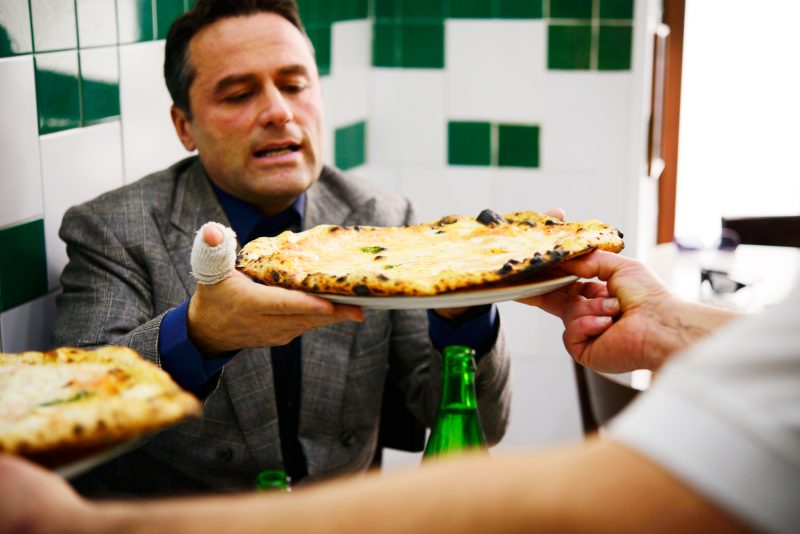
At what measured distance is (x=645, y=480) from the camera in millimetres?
543

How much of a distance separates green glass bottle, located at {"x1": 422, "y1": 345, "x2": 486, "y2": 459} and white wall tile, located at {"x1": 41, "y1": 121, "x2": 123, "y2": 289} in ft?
2.94

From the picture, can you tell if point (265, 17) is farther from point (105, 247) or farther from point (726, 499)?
point (726, 499)

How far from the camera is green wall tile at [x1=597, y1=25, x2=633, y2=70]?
315 centimetres

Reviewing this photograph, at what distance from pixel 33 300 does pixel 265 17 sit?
71cm

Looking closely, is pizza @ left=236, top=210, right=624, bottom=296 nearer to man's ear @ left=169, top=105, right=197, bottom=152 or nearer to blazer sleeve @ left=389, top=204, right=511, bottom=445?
blazer sleeve @ left=389, top=204, right=511, bottom=445

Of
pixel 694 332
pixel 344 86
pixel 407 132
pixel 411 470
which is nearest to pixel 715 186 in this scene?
pixel 407 132

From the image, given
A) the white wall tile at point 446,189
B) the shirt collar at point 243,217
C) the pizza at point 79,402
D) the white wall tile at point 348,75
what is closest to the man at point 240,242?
the shirt collar at point 243,217

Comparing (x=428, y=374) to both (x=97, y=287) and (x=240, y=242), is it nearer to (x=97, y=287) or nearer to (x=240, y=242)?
(x=240, y=242)

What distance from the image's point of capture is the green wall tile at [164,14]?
213 cm

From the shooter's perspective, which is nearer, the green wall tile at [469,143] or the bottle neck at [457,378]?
the bottle neck at [457,378]

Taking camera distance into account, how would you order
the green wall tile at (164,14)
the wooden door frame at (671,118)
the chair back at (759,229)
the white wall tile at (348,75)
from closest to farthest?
the green wall tile at (164,14) < the white wall tile at (348,75) < the chair back at (759,229) < the wooden door frame at (671,118)

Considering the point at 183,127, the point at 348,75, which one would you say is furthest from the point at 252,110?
the point at 348,75

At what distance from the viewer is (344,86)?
124 inches

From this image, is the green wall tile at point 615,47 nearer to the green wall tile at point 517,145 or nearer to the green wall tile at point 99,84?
the green wall tile at point 517,145
